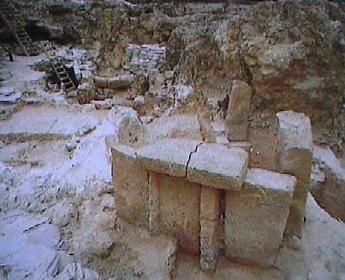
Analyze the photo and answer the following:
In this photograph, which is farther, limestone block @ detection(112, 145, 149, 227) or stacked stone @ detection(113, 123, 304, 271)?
limestone block @ detection(112, 145, 149, 227)

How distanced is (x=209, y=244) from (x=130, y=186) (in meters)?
0.97

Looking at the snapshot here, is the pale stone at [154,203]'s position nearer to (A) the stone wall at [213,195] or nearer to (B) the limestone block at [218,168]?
(A) the stone wall at [213,195]

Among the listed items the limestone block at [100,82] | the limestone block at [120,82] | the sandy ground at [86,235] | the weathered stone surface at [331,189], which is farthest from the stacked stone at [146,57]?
the weathered stone surface at [331,189]

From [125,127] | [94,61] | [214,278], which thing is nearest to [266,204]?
[214,278]

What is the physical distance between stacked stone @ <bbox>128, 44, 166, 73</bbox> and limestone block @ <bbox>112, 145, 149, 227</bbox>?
603cm

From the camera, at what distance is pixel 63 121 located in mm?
6637

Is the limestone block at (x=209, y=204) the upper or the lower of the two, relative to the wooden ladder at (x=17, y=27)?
lower

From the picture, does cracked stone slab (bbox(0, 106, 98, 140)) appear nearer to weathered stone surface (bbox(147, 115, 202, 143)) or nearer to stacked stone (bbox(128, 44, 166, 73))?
weathered stone surface (bbox(147, 115, 202, 143))

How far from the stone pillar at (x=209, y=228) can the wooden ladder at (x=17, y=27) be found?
9372 mm

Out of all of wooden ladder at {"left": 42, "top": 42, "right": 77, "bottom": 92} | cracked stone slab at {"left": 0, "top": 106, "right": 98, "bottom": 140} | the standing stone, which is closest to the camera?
cracked stone slab at {"left": 0, "top": 106, "right": 98, "bottom": 140}

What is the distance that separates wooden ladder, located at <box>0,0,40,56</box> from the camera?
1077 centimetres

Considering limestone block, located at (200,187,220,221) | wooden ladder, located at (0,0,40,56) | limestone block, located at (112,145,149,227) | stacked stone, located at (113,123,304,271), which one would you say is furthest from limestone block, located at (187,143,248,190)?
wooden ladder, located at (0,0,40,56)

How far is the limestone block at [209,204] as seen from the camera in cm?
303

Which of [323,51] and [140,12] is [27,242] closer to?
[323,51]
